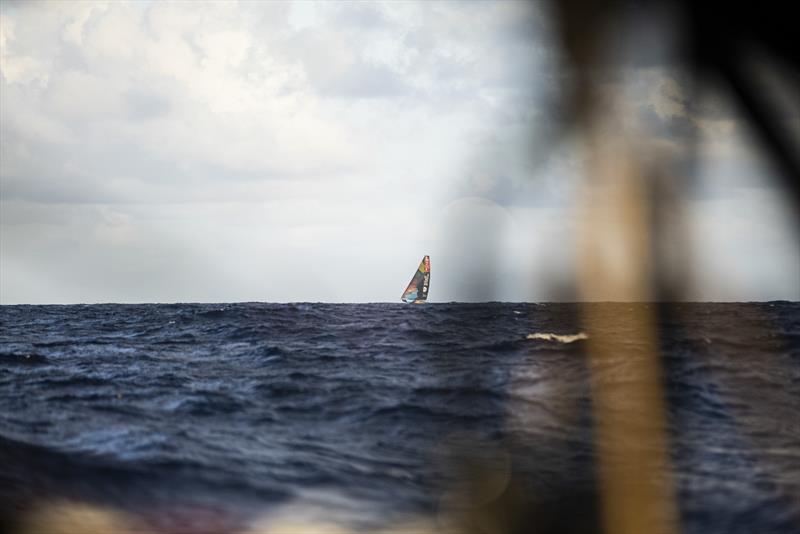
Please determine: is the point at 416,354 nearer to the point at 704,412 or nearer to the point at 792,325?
the point at 704,412

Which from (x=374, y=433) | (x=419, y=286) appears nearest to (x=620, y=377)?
(x=374, y=433)

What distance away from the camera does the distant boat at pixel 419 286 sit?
8531cm

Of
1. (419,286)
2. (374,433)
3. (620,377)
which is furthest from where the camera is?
(419,286)

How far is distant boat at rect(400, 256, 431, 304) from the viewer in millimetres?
85312

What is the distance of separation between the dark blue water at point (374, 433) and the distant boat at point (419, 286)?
6540 centimetres

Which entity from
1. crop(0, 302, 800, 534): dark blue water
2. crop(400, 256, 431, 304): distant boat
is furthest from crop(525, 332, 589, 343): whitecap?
crop(400, 256, 431, 304): distant boat

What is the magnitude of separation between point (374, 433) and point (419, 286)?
76.6m

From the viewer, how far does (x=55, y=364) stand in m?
18.3

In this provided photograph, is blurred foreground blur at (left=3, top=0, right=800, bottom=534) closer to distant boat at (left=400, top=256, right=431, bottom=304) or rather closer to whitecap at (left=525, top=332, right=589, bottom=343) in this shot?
whitecap at (left=525, top=332, right=589, bottom=343)

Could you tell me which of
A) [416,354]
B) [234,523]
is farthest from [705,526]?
[416,354]

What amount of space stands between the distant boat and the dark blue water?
215 feet

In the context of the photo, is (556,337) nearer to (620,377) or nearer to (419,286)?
(620,377)

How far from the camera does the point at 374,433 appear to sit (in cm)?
979

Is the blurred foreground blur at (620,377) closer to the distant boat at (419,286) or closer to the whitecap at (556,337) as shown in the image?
the whitecap at (556,337)
